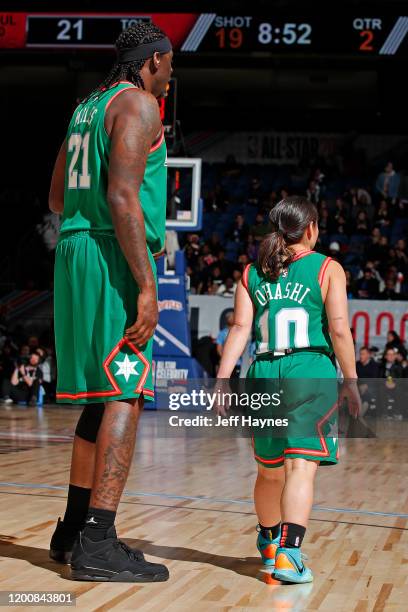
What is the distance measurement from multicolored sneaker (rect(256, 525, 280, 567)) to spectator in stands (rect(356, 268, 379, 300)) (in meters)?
13.6

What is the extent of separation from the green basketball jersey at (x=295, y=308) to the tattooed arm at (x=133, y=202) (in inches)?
24.6

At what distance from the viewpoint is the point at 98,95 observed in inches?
148

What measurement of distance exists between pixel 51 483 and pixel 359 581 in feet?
10.5

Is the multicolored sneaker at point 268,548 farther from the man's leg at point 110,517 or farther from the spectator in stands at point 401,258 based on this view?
the spectator in stands at point 401,258

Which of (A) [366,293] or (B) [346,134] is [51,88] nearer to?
(B) [346,134]

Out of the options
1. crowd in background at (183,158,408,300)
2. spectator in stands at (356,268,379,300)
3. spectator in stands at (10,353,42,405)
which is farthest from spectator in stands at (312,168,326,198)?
spectator in stands at (10,353,42,405)

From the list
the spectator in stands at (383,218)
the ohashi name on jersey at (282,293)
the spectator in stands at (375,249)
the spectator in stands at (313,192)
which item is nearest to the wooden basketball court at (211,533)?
the ohashi name on jersey at (282,293)

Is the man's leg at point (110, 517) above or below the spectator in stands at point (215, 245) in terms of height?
below

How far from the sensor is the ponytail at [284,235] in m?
3.99

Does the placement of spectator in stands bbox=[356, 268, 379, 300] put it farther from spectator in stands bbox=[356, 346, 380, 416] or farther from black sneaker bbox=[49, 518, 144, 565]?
black sneaker bbox=[49, 518, 144, 565]

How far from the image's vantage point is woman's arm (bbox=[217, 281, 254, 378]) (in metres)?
3.98

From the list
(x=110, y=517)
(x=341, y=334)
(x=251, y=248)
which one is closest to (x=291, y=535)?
(x=110, y=517)

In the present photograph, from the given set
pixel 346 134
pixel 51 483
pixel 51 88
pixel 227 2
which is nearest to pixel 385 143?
pixel 346 134

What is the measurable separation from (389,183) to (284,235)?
62.3ft
